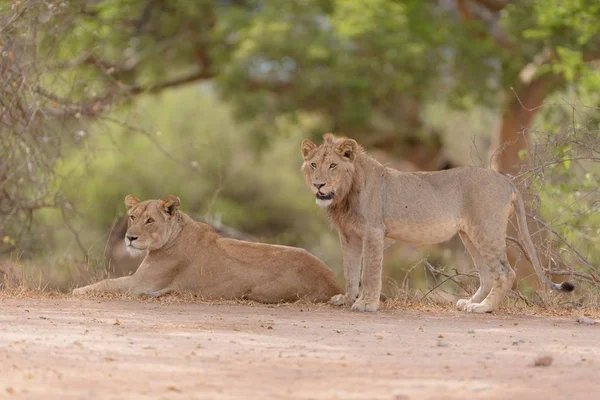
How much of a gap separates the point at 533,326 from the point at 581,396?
2601 mm

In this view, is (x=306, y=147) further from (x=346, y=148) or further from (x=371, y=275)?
(x=371, y=275)

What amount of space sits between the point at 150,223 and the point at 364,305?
1.91m

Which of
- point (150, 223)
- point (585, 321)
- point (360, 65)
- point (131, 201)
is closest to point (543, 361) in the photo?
point (585, 321)

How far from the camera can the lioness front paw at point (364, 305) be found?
26.5 ft

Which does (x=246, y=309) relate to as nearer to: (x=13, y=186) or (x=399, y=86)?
(x=13, y=186)

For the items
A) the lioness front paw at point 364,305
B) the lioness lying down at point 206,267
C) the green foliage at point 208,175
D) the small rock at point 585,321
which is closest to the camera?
the small rock at point 585,321

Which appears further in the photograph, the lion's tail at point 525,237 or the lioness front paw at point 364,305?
the lion's tail at point 525,237

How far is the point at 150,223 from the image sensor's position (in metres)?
8.74

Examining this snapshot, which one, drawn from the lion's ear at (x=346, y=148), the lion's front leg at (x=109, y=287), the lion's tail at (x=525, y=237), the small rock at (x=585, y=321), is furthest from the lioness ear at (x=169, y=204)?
the small rock at (x=585, y=321)

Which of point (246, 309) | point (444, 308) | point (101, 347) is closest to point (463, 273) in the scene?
point (444, 308)

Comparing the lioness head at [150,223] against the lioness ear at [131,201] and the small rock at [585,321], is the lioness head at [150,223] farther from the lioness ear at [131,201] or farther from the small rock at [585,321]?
the small rock at [585,321]

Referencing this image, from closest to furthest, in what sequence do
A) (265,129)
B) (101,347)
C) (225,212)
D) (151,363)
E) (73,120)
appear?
(151,363) < (101,347) < (73,120) < (265,129) < (225,212)

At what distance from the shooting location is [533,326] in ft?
24.3

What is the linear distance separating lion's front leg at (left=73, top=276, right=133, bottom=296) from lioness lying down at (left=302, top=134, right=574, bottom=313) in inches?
66.6
